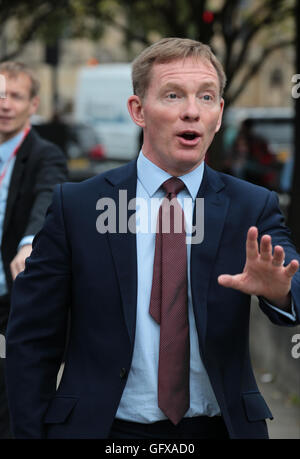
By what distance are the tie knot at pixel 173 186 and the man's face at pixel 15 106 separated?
219 centimetres

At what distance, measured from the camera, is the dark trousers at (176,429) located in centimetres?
256

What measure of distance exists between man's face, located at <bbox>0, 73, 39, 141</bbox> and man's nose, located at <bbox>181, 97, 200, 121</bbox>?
2.26 metres

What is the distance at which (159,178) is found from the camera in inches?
107

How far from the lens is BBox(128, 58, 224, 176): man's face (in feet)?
8.54

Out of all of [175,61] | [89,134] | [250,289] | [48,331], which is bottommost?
[89,134]

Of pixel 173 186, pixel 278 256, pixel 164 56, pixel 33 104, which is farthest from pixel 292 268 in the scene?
pixel 33 104

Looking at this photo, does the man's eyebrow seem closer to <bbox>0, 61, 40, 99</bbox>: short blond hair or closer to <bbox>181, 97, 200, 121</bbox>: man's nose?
<bbox>181, 97, 200, 121</bbox>: man's nose

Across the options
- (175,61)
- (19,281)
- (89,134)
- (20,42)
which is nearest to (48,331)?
(19,281)

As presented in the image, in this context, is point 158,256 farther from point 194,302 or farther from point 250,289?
A: point 250,289

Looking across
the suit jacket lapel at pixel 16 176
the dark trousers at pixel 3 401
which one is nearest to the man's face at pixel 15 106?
the suit jacket lapel at pixel 16 176

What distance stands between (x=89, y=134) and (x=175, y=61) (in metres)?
12.9

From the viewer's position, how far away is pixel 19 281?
275 cm

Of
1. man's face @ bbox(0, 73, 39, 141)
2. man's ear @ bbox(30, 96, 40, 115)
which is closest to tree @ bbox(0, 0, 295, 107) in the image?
man's ear @ bbox(30, 96, 40, 115)

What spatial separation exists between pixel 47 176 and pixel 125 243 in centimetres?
190
